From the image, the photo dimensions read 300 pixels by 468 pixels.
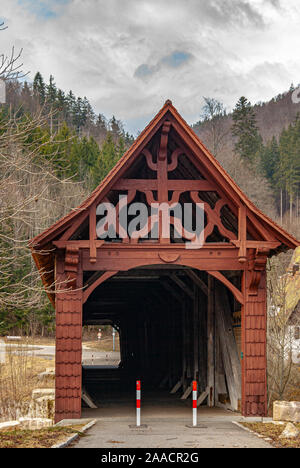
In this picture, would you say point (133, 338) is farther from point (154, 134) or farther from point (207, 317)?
point (154, 134)

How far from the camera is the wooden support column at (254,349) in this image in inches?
564

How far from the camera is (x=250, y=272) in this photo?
575 inches

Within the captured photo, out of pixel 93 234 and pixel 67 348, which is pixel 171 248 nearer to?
pixel 93 234

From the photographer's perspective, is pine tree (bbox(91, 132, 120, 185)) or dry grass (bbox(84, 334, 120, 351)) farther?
pine tree (bbox(91, 132, 120, 185))

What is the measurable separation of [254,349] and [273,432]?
276 centimetres

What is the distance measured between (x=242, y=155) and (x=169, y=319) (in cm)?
4752

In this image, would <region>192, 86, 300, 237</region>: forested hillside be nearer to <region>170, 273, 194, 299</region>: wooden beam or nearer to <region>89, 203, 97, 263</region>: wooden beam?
<region>170, 273, 194, 299</region>: wooden beam

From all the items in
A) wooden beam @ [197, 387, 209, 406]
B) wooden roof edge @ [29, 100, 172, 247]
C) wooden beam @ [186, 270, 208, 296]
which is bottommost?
wooden beam @ [197, 387, 209, 406]

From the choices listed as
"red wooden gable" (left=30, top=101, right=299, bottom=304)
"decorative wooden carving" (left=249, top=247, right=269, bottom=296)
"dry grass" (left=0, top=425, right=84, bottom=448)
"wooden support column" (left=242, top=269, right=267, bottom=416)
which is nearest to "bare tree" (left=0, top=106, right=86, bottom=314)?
"red wooden gable" (left=30, top=101, right=299, bottom=304)

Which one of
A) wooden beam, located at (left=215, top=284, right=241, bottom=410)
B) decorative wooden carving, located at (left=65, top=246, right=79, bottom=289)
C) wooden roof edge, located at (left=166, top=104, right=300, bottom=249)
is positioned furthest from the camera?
wooden beam, located at (left=215, top=284, right=241, bottom=410)

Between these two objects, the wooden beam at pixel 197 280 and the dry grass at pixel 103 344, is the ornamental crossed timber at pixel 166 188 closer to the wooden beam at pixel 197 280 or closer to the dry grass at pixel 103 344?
the wooden beam at pixel 197 280

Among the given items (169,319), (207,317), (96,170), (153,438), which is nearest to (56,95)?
(96,170)

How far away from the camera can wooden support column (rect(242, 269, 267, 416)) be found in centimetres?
1433

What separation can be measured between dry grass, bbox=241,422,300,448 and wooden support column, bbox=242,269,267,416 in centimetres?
104
